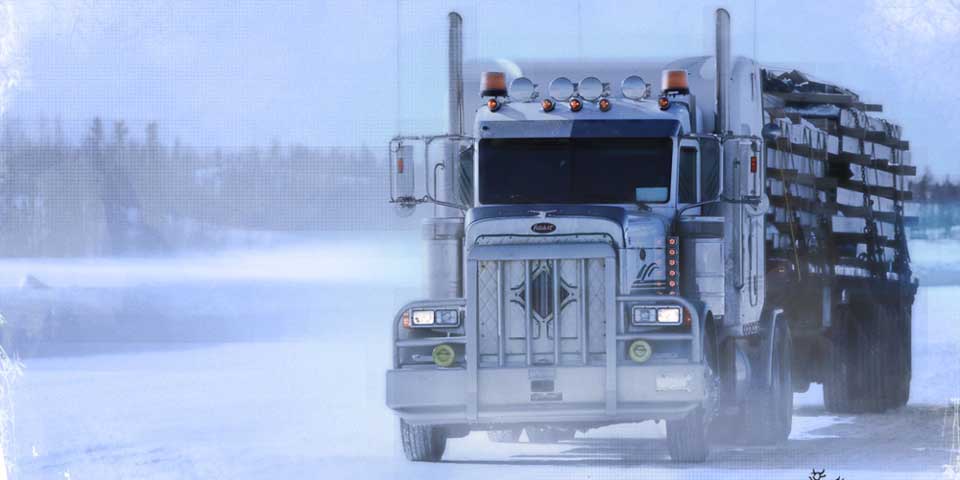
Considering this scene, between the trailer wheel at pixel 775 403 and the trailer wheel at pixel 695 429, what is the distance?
2048 mm

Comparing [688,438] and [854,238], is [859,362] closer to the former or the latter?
[854,238]

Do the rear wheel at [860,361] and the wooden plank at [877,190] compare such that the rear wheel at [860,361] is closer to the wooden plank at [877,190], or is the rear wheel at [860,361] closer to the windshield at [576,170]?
the wooden plank at [877,190]

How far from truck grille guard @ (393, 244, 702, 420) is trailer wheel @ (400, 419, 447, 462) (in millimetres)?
1207

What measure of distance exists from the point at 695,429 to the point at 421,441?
8.00 feet

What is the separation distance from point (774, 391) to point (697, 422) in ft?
9.42

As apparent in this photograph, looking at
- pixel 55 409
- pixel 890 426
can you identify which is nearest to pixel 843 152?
pixel 890 426

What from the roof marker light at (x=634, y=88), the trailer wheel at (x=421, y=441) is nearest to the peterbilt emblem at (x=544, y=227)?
the roof marker light at (x=634, y=88)

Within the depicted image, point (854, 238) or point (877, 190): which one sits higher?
point (877, 190)

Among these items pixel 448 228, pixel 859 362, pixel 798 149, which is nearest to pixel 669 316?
pixel 448 228

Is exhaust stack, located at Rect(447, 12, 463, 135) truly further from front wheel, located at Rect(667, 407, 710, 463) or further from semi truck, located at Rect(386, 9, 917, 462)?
front wheel, located at Rect(667, 407, 710, 463)

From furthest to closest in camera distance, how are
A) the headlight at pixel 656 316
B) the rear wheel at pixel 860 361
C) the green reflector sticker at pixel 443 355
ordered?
1. the rear wheel at pixel 860 361
2. the green reflector sticker at pixel 443 355
3. the headlight at pixel 656 316

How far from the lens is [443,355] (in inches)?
599

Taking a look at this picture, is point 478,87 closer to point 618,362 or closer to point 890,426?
point 618,362

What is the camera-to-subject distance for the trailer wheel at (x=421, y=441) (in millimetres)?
16172
